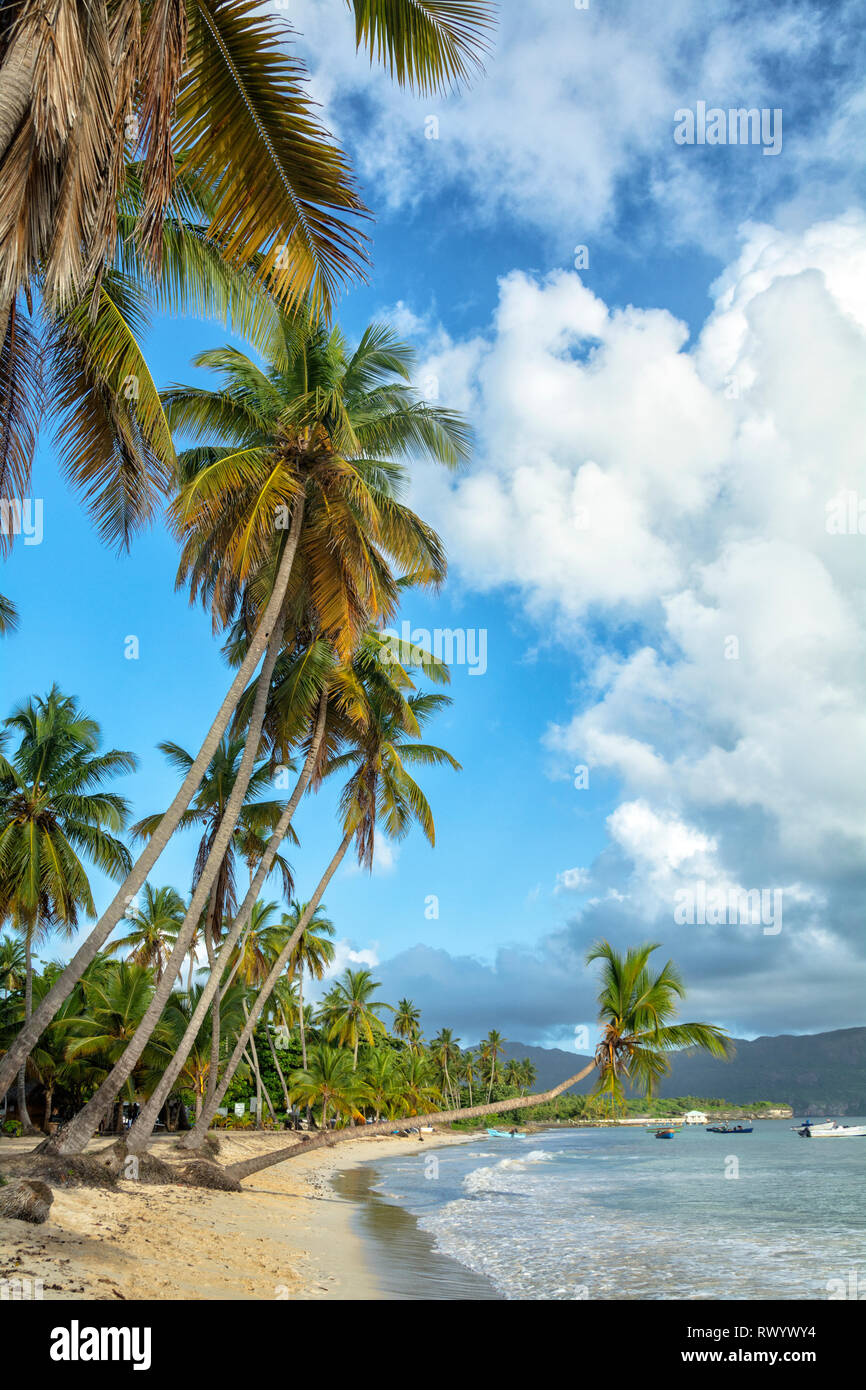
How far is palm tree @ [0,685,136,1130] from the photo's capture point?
20.4 m

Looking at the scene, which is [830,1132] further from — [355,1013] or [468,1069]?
[355,1013]

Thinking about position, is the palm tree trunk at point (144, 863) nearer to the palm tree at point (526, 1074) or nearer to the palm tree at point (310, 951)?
the palm tree at point (310, 951)

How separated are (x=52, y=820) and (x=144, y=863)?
1063cm

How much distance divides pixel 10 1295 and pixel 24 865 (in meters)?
15.6

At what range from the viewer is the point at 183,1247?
9.60 m

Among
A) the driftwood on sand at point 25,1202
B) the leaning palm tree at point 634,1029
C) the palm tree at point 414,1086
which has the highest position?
the leaning palm tree at point 634,1029

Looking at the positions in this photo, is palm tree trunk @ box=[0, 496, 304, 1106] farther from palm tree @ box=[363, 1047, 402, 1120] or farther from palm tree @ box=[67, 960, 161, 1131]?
palm tree @ box=[363, 1047, 402, 1120]

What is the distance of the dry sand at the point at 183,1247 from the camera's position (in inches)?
279

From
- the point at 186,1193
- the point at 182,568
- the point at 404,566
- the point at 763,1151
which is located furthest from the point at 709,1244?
the point at 763,1151

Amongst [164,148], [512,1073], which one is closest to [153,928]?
[164,148]

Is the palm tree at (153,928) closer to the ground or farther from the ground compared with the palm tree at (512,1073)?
farther from the ground

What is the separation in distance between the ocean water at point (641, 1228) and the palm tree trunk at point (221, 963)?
5375mm

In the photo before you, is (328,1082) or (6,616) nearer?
(6,616)

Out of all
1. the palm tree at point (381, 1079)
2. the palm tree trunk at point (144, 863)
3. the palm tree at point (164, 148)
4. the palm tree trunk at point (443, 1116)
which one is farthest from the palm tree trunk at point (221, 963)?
the palm tree at point (381, 1079)
